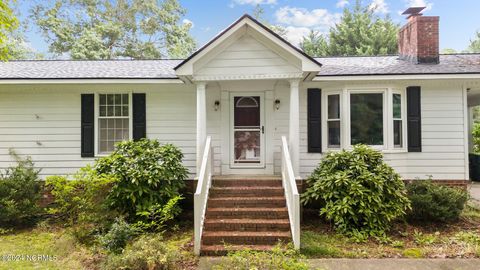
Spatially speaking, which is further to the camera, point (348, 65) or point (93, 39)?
point (93, 39)

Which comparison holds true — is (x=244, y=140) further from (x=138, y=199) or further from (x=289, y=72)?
(x=138, y=199)

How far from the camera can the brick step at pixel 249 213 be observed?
18.2 ft

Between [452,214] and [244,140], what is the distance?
187 inches

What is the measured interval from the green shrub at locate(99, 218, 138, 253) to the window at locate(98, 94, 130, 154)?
3.15 meters

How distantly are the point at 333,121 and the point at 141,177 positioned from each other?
4.57 meters

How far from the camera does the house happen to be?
6.84m

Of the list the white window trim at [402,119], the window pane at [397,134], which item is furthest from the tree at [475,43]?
the window pane at [397,134]

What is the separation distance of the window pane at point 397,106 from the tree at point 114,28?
18.2 meters

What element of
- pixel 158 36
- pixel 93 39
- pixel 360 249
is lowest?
pixel 360 249

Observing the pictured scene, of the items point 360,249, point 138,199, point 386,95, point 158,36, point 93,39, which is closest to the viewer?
point 360,249

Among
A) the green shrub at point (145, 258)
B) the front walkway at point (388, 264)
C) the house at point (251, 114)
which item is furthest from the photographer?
the house at point (251, 114)

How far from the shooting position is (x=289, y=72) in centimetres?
616

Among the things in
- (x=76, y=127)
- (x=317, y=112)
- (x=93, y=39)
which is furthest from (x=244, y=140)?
(x=93, y=39)

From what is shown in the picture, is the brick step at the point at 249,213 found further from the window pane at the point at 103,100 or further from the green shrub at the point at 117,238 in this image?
the window pane at the point at 103,100
